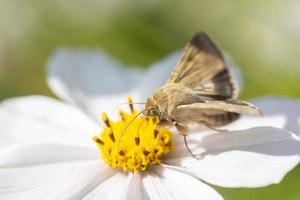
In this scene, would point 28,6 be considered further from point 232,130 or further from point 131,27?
point 232,130

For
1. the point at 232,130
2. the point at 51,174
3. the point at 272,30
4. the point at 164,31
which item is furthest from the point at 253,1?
the point at 51,174

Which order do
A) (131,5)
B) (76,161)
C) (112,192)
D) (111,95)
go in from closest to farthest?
(112,192), (76,161), (111,95), (131,5)

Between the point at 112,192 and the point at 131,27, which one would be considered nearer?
the point at 112,192

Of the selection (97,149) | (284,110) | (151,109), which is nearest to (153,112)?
(151,109)

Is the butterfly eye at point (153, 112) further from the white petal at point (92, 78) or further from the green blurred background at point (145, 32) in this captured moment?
the green blurred background at point (145, 32)

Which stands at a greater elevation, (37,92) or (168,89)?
(37,92)
